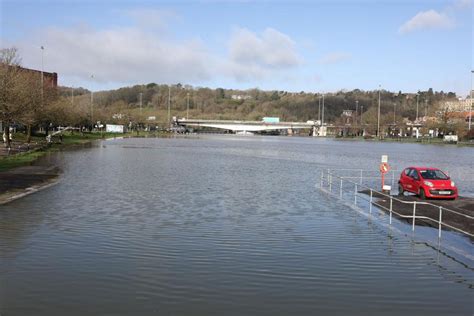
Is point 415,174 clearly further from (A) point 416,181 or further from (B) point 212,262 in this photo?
(B) point 212,262

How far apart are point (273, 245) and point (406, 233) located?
4883 millimetres

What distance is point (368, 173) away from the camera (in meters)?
41.8

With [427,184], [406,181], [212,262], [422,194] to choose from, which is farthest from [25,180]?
[427,184]

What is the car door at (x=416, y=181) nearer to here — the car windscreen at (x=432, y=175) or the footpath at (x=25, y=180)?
the car windscreen at (x=432, y=175)

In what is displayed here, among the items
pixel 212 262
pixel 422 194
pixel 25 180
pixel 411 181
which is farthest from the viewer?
pixel 25 180

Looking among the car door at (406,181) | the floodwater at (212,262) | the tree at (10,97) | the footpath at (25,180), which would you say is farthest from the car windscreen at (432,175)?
the tree at (10,97)

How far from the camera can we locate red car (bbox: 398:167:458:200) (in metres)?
24.7

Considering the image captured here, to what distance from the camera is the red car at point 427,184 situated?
80.9 feet

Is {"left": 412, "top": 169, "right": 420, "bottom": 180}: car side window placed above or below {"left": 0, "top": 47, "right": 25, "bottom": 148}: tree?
below

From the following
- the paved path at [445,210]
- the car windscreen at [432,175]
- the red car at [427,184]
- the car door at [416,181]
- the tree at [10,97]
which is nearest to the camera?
the paved path at [445,210]

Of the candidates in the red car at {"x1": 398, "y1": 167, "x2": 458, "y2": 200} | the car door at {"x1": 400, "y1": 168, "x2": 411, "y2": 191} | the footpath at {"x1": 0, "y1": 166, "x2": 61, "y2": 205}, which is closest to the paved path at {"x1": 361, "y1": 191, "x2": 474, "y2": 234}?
the red car at {"x1": 398, "y1": 167, "x2": 458, "y2": 200}

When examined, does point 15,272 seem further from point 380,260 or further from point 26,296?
point 380,260

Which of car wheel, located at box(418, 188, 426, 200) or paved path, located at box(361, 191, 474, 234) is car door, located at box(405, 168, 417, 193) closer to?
paved path, located at box(361, 191, 474, 234)

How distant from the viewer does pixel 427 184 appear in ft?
82.2
